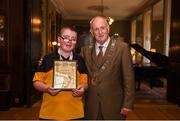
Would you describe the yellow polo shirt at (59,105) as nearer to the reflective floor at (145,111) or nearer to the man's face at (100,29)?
the man's face at (100,29)

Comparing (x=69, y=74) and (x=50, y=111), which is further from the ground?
(x=69, y=74)

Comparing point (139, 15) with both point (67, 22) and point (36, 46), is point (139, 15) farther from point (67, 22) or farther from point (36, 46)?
point (36, 46)

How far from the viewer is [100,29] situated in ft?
7.38

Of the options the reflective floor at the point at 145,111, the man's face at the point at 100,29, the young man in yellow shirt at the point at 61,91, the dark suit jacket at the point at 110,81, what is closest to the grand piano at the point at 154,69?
the reflective floor at the point at 145,111

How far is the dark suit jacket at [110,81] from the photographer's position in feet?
7.74

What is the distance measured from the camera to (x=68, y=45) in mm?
2078

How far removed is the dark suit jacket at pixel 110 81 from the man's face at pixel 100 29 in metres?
0.13

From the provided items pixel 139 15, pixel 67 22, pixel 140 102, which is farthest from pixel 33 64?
pixel 67 22

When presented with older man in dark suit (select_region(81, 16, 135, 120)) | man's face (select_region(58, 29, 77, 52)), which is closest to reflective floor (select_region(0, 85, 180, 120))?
older man in dark suit (select_region(81, 16, 135, 120))

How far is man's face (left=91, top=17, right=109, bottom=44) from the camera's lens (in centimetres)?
225

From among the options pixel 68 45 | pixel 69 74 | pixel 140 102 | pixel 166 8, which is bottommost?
pixel 140 102

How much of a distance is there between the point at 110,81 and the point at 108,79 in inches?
0.9

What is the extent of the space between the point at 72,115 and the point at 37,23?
534cm

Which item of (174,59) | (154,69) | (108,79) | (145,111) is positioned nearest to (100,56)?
(108,79)
